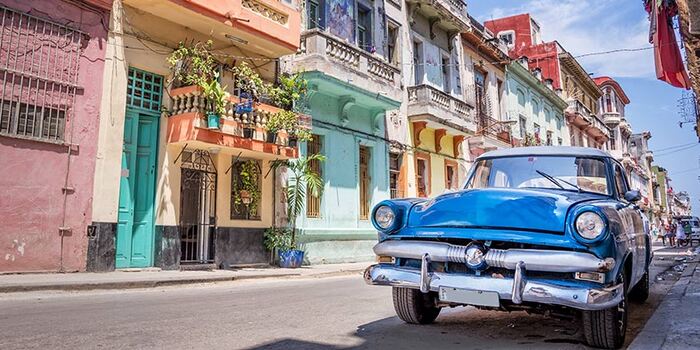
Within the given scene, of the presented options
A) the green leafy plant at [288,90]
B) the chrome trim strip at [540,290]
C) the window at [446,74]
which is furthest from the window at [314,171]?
the chrome trim strip at [540,290]

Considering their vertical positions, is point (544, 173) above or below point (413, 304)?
above

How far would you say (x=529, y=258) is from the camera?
3467 millimetres

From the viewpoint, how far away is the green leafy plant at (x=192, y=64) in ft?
35.6

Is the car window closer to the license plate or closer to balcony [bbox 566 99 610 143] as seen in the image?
the license plate

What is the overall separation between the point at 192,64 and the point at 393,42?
30.5ft

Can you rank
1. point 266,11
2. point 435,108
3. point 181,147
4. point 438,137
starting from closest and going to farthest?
1. point 181,147
2. point 266,11
3. point 435,108
4. point 438,137

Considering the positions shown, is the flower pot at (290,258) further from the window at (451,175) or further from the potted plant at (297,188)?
the window at (451,175)

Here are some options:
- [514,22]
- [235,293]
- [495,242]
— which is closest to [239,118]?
[235,293]

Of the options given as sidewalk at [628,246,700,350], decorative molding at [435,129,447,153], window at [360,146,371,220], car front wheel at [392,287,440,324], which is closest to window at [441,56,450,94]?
decorative molding at [435,129,447,153]

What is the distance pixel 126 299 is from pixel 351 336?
390 cm

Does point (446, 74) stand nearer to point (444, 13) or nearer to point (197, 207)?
point (444, 13)

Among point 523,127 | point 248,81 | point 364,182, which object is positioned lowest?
point 364,182

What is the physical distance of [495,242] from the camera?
3.71 metres

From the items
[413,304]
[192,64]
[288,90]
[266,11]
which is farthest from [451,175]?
[413,304]
